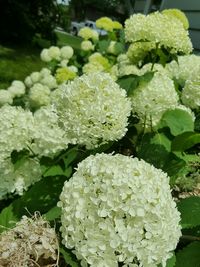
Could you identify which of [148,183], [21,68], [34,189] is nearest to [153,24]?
[34,189]

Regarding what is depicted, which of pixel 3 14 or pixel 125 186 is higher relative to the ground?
pixel 125 186

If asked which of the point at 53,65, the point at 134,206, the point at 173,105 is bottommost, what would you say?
the point at 53,65

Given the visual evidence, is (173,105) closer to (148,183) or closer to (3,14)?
(148,183)

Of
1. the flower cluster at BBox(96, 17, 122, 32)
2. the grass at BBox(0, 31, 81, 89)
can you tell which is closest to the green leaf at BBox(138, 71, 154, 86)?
the flower cluster at BBox(96, 17, 122, 32)

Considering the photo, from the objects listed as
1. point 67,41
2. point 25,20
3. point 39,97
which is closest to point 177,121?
point 39,97

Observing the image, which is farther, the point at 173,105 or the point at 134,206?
A: the point at 173,105

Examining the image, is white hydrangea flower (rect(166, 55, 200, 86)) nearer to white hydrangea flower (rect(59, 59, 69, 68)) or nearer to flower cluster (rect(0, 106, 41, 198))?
flower cluster (rect(0, 106, 41, 198))
